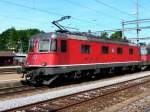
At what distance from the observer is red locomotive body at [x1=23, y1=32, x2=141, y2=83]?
17.8 metres

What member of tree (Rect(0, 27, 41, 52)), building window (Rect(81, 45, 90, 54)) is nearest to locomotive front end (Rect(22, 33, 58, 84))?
building window (Rect(81, 45, 90, 54))

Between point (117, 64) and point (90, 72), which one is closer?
point (90, 72)

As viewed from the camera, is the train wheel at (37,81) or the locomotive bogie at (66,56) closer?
the locomotive bogie at (66,56)

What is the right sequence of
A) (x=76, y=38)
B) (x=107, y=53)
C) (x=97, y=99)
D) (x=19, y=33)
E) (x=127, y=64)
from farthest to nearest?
(x=19, y=33), (x=127, y=64), (x=107, y=53), (x=76, y=38), (x=97, y=99)

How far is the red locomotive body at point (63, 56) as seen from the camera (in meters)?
17.8

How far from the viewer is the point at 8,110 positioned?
1062 cm

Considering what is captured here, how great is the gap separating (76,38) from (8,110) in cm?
971

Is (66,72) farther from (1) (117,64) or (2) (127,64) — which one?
(2) (127,64)

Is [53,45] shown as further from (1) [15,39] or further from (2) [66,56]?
(1) [15,39]

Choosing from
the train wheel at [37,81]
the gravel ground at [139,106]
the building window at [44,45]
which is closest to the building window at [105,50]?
the building window at [44,45]

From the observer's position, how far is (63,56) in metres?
18.3

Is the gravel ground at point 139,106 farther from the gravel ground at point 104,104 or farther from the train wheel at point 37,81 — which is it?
the train wheel at point 37,81

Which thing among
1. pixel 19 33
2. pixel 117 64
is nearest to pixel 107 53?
pixel 117 64

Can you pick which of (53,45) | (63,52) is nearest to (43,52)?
(53,45)
